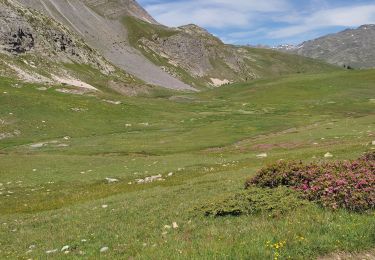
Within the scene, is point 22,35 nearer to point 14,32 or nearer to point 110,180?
point 14,32

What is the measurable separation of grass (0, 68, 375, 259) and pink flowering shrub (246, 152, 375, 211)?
2.32 ft

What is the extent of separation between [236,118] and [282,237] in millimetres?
84983

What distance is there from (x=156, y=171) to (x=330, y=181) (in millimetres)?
27622

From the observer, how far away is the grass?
15.2m

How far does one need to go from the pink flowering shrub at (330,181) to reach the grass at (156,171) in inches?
27.8

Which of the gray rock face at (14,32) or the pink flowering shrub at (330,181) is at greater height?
the gray rock face at (14,32)

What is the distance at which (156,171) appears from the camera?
147 feet

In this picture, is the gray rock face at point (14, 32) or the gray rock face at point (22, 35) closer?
the gray rock face at point (14, 32)

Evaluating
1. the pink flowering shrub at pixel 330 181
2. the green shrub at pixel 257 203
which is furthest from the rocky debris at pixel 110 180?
the green shrub at pixel 257 203

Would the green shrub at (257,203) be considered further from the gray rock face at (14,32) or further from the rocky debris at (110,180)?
the gray rock face at (14,32)

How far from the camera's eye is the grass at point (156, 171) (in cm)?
1523

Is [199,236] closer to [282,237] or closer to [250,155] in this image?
[282,237]

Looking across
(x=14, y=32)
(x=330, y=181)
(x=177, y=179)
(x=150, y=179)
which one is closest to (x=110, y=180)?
(x=150, y=179)

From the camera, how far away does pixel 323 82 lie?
520 ft
